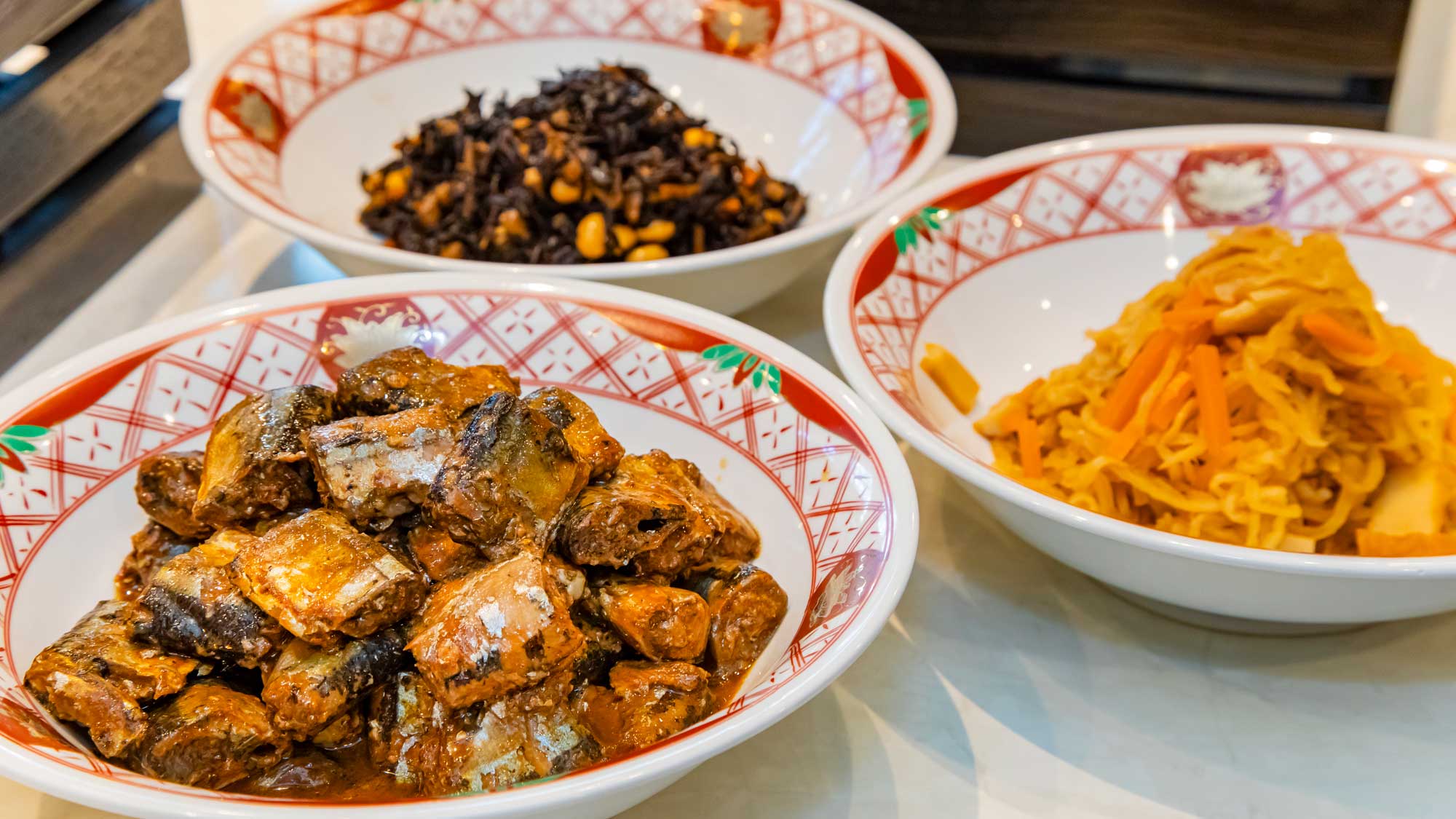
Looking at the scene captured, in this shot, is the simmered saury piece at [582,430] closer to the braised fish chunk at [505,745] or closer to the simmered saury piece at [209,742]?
the braised fish chunk at [505,745]

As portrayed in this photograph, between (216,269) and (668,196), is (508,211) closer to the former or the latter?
(668,196)

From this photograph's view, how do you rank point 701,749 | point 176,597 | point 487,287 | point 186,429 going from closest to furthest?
point 701,749 < point 176,597 < point 186,429 < point 487,287

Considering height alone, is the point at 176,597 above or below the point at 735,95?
above

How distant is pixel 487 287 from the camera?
151cm

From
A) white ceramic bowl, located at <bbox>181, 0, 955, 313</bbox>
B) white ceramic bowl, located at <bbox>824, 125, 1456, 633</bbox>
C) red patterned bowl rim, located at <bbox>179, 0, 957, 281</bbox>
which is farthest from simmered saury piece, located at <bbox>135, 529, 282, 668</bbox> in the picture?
white ceramic bowl, located at <bbox>181, 0, 955, 313</bbox>

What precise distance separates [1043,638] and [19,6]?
1739mm

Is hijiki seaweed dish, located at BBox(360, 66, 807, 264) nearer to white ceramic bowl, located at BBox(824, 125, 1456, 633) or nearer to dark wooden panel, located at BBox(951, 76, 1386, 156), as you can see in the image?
white ceramic bowl, located at BBox(824, 125, 1456, 633)

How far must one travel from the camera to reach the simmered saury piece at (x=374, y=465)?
112 cm

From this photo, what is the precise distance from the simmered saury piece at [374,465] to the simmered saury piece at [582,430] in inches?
4.4

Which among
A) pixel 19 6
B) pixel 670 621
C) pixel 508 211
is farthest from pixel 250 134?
pixel 670 621

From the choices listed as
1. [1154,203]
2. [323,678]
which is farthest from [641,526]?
[1154,203]

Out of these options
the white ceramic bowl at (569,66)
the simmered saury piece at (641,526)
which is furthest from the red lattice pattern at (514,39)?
the simmered saury piece at (641,526)

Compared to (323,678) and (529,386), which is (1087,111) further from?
(323,678)

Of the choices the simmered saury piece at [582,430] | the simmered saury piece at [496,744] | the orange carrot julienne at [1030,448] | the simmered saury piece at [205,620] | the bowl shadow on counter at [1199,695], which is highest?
the simmered saury piece at [582,430]
